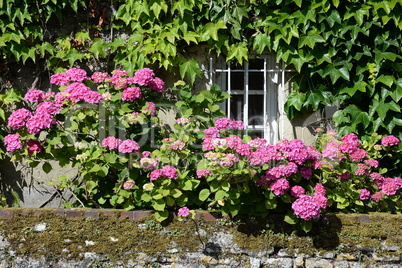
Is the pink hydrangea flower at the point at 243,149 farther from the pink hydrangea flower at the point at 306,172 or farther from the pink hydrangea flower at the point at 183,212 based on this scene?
the pink hydrangea flower at the point at 183,212

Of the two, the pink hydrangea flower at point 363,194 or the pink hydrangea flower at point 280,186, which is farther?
the pink hydrangea flower at point 363,194

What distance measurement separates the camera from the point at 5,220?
423 centimetres

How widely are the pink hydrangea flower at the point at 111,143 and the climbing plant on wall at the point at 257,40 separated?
1.06 m

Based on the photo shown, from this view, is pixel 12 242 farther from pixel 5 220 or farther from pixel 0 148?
pixel 0 148

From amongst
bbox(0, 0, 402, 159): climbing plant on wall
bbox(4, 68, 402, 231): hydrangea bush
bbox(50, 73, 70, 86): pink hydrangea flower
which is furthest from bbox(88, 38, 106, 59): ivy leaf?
bbox(50, 73, 70, 86): pink hydrangea flower

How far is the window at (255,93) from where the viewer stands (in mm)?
5254

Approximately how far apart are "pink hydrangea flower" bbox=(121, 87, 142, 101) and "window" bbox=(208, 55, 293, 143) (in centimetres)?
107


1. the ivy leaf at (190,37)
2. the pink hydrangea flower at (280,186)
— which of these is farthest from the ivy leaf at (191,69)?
the pink hydrangea flower at (280,186)

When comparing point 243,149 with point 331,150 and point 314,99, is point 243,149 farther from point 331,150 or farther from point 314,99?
point 314,99

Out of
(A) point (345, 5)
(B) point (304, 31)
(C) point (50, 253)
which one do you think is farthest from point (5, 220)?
(A) point (345, 5)

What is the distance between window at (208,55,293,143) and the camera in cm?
525

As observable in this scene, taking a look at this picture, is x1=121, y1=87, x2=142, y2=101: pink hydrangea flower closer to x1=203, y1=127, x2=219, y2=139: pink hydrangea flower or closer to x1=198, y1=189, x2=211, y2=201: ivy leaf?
x1=203, y1=127, x2=219, y2=139: pink hydrangea flower

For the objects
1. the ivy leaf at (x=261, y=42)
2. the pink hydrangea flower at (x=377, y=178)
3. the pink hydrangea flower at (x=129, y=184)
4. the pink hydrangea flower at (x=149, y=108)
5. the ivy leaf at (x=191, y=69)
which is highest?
the ivy leaf at (x=261, y=42)

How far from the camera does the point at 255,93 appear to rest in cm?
530
